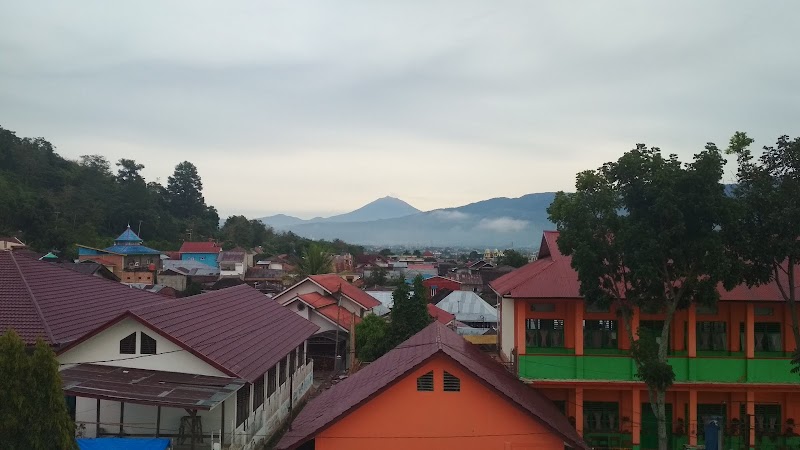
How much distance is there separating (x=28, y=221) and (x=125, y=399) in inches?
2348

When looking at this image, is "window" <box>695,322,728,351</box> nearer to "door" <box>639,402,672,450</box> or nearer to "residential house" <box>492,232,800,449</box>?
"residential house" <box>492,232,800,449</box>

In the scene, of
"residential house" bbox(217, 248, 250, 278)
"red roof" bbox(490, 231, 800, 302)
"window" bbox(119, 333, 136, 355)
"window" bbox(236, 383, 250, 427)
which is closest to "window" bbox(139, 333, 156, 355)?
"window" bbox(119, 333, 136, 355)

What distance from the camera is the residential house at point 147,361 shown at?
41.4ft

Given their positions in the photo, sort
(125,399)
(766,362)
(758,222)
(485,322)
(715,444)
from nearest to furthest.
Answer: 1. (125,399)
2. (758,222)
3. (715,444)
4. (766,362)
5. (485,322)

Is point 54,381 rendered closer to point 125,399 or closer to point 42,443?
point 42,443

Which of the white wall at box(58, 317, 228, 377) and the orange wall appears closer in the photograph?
the orange wall

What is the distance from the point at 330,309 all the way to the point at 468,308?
33.8ft

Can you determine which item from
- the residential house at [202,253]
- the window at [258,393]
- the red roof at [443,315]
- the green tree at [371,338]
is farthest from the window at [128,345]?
the residential house at [202,253]

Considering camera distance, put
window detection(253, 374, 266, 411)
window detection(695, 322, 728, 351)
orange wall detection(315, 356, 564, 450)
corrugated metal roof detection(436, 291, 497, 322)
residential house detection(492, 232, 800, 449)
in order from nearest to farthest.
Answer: orange wall detection(315, 356, 564, 450) → residential house detection(492, 232, 800, 449) → window detection(253, 374, 266, 411) → window detection(695, 322, 728, 351) → corrugated metal roof detection(436, 291, 497, 322)

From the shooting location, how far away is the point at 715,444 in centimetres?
1427

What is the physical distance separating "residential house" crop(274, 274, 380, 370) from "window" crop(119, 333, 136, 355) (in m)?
14.6

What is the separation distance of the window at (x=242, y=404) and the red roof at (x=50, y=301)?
333 centimetres

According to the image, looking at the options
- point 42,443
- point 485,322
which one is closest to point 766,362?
point 42,443

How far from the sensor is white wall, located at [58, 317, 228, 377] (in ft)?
45.8
